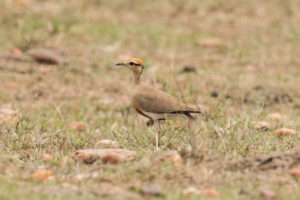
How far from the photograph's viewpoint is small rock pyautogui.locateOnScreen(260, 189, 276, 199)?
370 cm

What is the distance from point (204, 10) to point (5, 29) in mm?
4248

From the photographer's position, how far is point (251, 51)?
33.8 feet

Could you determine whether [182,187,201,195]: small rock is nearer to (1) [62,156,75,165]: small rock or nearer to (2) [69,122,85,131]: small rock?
(1) [62,156,75,165]: small rock

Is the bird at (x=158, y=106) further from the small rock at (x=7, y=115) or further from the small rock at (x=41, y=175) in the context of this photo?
the small rock at (x=7, y=115)

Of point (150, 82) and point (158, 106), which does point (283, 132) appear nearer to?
point (158, 106)

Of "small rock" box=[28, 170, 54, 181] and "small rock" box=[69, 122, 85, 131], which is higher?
"small rock" box=[69, 122, 85, 131]

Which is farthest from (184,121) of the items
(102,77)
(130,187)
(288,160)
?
(102,77)

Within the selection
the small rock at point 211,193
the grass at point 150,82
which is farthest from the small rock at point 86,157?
the small rock at point 211,193

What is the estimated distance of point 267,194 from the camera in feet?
12.2

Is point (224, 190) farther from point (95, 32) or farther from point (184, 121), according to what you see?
point (95, 32)

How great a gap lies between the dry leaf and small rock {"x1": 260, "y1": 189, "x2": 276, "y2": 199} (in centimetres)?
122

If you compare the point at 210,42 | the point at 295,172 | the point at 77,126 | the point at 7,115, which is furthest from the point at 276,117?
the point at 210,42

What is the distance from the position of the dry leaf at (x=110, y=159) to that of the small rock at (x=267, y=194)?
1219mm

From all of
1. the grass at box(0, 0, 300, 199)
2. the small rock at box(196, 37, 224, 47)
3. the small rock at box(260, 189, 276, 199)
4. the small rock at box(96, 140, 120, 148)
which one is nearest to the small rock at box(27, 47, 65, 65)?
the grass at box(0, 0, 300, 199)
